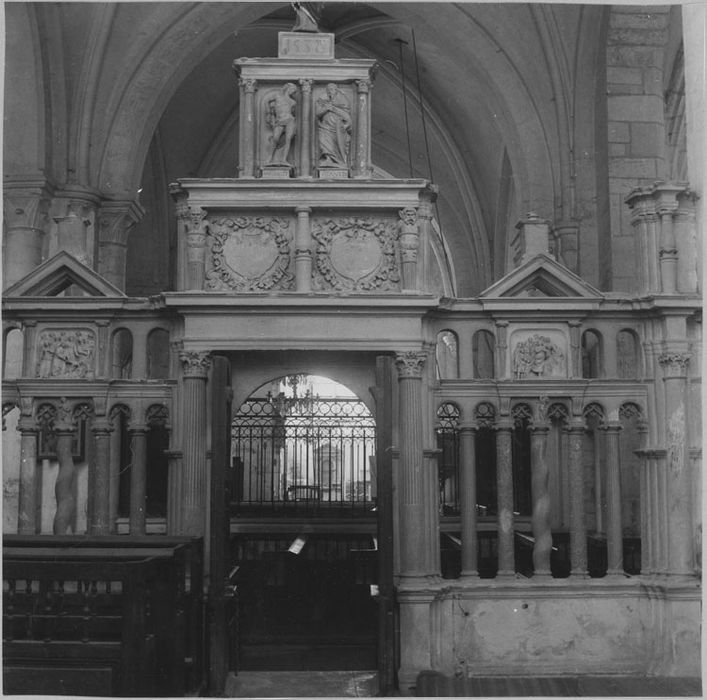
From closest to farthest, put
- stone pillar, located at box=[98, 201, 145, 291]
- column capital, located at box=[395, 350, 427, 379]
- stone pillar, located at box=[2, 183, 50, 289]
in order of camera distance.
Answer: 1. column capital, located at box=[395, 350, 427, 379]
2. stone pillar, located at box=[2, 183, 50, 289]
3. stone pillar, located at box=[98, 201, 145, 291]

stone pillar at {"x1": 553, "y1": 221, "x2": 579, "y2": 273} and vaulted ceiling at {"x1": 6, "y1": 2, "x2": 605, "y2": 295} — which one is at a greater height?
vaulted ceiling at {"x1": 6, "y1": 2, "x2": 605, "y2": 295}

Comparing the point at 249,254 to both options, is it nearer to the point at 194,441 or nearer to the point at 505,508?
the point at 194,441

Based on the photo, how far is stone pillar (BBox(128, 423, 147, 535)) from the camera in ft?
23.9

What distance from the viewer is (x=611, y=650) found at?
714 cm

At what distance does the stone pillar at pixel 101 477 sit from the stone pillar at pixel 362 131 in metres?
2.62

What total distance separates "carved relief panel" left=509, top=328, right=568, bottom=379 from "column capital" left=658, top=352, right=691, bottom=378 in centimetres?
70

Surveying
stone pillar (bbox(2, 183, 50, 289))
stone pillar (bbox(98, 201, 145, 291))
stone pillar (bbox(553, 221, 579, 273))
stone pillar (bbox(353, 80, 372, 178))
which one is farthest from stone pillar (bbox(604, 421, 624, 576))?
Result: stone pillar (bbox(98, 201, 145, 291))

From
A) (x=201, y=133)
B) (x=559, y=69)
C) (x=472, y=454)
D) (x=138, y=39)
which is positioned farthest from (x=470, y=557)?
(x=201, y=133)

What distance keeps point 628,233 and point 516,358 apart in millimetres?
3972

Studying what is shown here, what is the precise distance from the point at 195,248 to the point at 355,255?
3.77 feet

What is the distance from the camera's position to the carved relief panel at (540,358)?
743cm

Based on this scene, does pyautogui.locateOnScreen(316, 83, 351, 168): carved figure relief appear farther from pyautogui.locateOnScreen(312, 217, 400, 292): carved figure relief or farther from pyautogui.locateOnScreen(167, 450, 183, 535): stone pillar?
pyautogui.locateOnScreen(167, 450, 183, 535): stone pillar

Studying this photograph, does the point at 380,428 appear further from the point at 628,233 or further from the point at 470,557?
the point at 628,233

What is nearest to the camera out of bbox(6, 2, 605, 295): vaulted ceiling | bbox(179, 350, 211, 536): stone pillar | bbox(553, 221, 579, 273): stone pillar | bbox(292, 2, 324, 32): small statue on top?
bbox(179, 350, 211, 536): stone pillar
